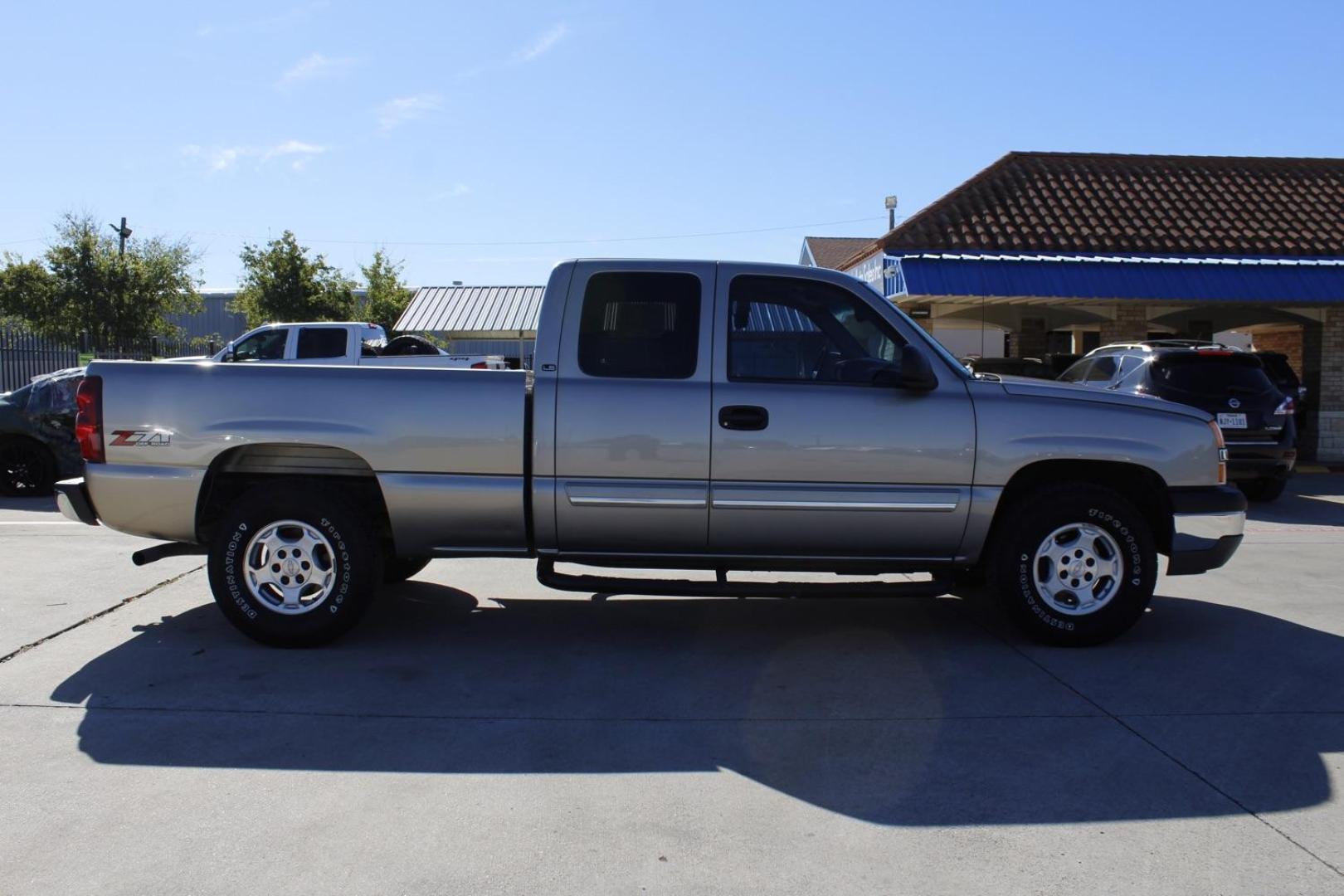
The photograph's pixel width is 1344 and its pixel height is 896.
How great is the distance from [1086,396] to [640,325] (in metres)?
2.43

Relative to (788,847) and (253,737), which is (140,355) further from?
(788,847)

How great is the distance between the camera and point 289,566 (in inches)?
225

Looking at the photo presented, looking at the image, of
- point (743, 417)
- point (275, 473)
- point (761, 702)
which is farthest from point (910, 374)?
point (275, 473)

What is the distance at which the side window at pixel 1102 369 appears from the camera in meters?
13.1

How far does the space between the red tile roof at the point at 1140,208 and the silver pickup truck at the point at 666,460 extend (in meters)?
12.5

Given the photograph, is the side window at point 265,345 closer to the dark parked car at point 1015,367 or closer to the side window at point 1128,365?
the dark parked car at point 1015,367

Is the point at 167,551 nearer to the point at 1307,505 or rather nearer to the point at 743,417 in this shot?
the point at 743,417

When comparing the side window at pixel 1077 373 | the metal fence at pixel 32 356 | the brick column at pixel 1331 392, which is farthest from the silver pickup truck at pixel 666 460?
the metal fence at pixel 32 356

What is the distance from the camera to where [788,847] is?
11.6 ft

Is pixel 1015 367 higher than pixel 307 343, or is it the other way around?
pixel 307 343

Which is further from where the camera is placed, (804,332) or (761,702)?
(804,332)

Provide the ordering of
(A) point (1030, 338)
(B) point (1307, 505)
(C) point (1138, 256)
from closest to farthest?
(B) point (1307, 505)
(C) point (1138, 256)
(A) point (1030, 338)

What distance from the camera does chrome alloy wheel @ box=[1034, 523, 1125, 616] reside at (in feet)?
18.9

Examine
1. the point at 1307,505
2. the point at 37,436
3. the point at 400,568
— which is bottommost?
the point at 1307,505
